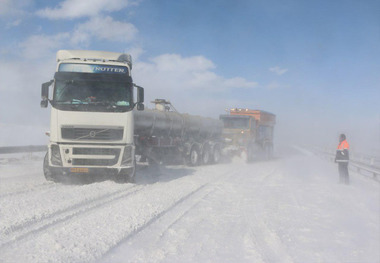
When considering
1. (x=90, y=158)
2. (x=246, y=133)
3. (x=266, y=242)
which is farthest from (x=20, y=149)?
(x=266, y=242)

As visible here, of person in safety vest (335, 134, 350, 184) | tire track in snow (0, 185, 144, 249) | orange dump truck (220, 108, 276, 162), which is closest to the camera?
tire track in snow (0, 185, 144, 249)

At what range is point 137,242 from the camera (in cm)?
497

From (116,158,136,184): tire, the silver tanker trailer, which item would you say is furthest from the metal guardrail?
(116,158,136,184): tire

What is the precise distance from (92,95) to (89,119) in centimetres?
65

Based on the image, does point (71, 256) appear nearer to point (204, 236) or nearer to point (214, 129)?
point (204, 236)

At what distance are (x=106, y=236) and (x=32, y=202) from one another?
8.68ft

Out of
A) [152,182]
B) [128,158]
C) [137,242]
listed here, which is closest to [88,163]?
[128,158]

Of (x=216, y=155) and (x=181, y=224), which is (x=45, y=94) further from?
(x=216, y=155)

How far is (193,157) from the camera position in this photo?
1686 centimetres

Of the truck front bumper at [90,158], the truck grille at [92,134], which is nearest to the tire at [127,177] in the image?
the truck front bumper at [90,158]

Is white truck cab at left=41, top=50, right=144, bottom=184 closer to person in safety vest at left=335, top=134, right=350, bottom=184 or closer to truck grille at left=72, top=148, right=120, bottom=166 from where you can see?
truck grille at left=72, top=148, right=120, bottom=166

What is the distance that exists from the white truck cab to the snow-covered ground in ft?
1.96

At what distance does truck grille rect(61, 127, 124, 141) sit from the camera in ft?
29.8

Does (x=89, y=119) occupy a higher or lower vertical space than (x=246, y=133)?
higher
